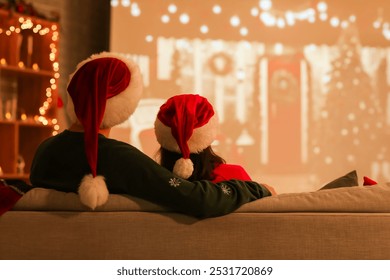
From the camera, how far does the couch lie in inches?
62.9

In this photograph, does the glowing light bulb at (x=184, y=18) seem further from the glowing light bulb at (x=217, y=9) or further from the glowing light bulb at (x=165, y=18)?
the glowing light bulb at (x=217, y=9)

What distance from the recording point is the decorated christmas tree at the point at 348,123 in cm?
529

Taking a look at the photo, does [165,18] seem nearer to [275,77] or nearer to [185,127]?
[275,77]

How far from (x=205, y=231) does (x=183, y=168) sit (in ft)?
1.14

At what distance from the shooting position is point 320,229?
1.60 metres

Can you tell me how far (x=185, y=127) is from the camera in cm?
199

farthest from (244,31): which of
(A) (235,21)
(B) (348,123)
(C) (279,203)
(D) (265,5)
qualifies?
(C) (279,203)

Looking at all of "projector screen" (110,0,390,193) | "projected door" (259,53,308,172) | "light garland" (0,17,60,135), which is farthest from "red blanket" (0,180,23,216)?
"projected door" (259,53,308,172)

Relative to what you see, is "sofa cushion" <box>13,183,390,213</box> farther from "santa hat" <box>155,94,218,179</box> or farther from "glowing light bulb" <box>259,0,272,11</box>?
"glowing light bulb" <box>259,0,272,11</box>

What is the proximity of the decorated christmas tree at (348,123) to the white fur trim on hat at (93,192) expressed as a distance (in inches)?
152

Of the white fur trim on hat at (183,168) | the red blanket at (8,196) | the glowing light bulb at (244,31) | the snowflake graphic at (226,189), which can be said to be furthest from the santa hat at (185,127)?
the glowing light bulb at (244,31)

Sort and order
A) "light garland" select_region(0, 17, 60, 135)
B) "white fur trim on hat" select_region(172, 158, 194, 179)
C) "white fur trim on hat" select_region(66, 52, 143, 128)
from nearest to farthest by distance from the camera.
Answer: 1. "white fur trim on hat" select_region(66, 52, 143, 128)
2. "white fur trim on hat" select_region(172, 158, 194, 179)
3. "light garland" select_region(0, 17, 60, 135)

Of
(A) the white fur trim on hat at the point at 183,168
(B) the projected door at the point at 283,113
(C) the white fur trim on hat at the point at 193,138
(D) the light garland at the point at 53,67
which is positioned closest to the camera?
(A) the white fur trim on hat at the point at 183,168

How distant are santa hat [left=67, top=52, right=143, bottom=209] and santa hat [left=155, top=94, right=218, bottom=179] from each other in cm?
18
